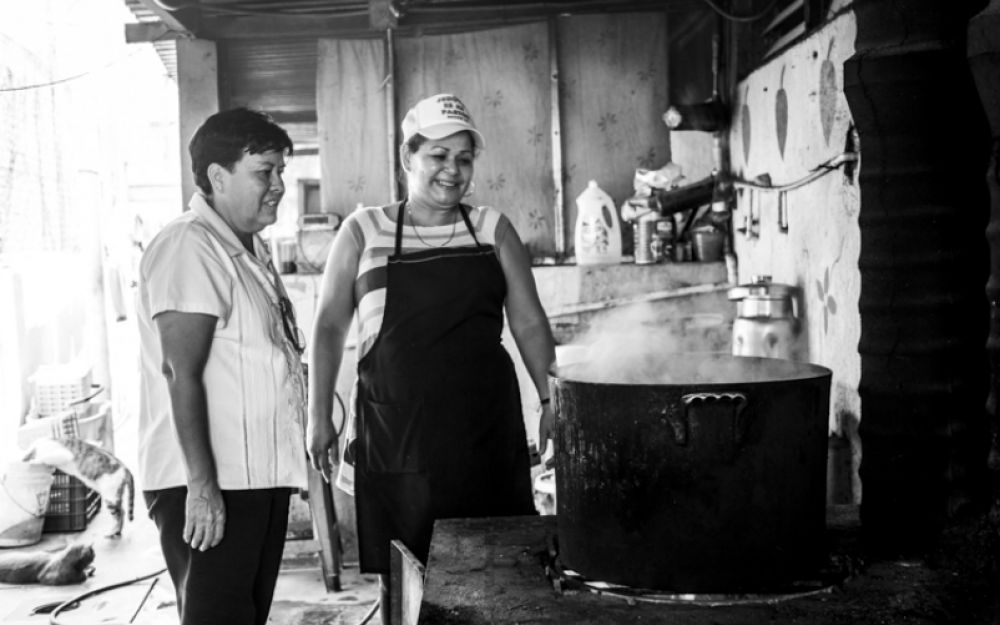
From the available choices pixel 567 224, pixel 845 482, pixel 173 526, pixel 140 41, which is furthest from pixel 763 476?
pixel 140 41

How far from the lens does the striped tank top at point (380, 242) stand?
10.8 ft

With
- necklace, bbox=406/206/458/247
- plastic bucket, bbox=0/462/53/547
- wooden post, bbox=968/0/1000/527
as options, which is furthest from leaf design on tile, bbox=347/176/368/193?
wooden post, bbox=968/0/1000/527

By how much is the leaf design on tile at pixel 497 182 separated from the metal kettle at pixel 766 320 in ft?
7.54

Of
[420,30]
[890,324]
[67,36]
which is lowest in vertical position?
[890,324]

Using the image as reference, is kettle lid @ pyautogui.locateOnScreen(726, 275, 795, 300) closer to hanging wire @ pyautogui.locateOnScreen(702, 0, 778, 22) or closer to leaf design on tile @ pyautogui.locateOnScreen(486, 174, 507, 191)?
hanging wire @ pyautogui.locateOnScreen(702, 0, 778, 22)

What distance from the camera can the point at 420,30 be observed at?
6406 millimetres

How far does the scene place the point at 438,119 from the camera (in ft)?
10.6

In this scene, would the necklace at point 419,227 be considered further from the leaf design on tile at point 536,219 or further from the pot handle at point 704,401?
the leaf design on tile at point 536,219

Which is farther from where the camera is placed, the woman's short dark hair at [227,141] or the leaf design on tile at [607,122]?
the leaf design on tile at [607,122]

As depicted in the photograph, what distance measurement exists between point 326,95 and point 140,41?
1436mm

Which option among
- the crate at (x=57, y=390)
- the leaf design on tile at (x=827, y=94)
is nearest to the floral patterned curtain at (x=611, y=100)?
the leaf design on tile at (x=827, y=94)

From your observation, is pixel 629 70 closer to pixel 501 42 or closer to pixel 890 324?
pixel 501 42

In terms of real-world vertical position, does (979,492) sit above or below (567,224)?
below

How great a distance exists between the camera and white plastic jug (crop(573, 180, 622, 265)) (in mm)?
5828
